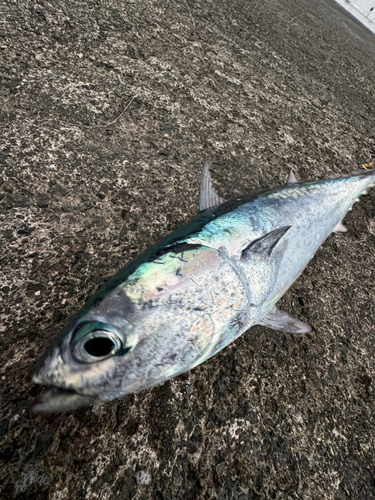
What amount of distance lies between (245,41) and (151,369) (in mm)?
4080

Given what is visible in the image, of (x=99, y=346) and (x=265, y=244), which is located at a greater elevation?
(x=265, y=244)

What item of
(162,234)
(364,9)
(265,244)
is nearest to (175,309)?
(265,244)

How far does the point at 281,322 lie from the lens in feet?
4.75

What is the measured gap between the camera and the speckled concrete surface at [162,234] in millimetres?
1247

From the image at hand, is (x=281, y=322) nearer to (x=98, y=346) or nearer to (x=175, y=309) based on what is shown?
(x=175, y=309)

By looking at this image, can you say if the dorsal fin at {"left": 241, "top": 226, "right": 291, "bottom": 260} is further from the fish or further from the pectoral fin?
the pectoral fin

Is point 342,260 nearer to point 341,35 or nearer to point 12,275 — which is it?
point 12,275

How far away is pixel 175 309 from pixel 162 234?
92 centimetres

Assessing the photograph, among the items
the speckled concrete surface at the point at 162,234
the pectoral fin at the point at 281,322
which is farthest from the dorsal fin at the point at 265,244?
the speckled concrete surface at the point at 162,234

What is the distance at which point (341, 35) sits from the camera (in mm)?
5367

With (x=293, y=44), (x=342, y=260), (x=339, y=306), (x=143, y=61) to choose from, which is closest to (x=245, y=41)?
(x=293, y=44)

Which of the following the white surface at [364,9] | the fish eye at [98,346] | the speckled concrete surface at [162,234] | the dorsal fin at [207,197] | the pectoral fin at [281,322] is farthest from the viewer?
the white surface at [364,9]

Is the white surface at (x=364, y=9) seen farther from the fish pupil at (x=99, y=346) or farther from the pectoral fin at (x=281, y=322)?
the fish pupil at (x=99, y=346)

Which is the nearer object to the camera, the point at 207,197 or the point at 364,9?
the point at 207,197
